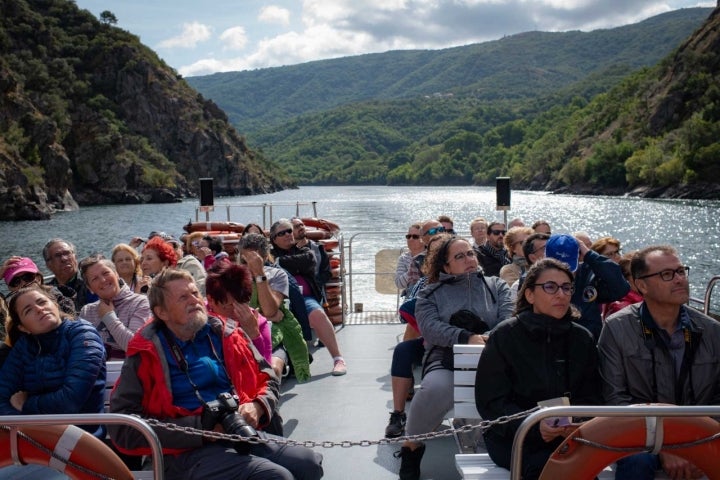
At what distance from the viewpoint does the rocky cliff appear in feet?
234

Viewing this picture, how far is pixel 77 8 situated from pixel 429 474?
132473 millimetres

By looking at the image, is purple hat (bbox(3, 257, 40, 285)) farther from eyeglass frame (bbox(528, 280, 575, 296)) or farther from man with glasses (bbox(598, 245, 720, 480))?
man with glasses (bbox(598, 245, 720, 480))

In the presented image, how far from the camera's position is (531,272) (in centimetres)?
306

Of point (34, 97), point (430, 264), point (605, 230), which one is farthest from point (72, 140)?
point (430, 264)

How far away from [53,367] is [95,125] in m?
98.9

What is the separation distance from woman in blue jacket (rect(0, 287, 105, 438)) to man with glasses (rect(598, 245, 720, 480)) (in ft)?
7.86

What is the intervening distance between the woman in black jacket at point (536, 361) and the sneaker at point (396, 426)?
123 cm

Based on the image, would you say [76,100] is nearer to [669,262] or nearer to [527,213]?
[527,213]

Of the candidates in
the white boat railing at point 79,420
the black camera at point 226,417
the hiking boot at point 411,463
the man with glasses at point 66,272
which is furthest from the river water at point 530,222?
the white boat railing at point 79,420

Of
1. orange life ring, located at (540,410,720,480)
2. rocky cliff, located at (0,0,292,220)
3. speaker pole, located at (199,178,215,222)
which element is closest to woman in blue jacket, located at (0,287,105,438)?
orange life ring, located at (540,410,720,480)

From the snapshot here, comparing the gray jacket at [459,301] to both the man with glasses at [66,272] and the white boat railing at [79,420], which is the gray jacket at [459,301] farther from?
the man with glasses at [66,272]

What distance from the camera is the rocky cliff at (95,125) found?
234ft


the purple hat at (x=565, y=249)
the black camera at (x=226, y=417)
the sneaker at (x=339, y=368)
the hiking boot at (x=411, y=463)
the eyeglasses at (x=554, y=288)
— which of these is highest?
the purple hat at (x=565, y=249)

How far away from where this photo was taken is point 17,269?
4.15 meters
